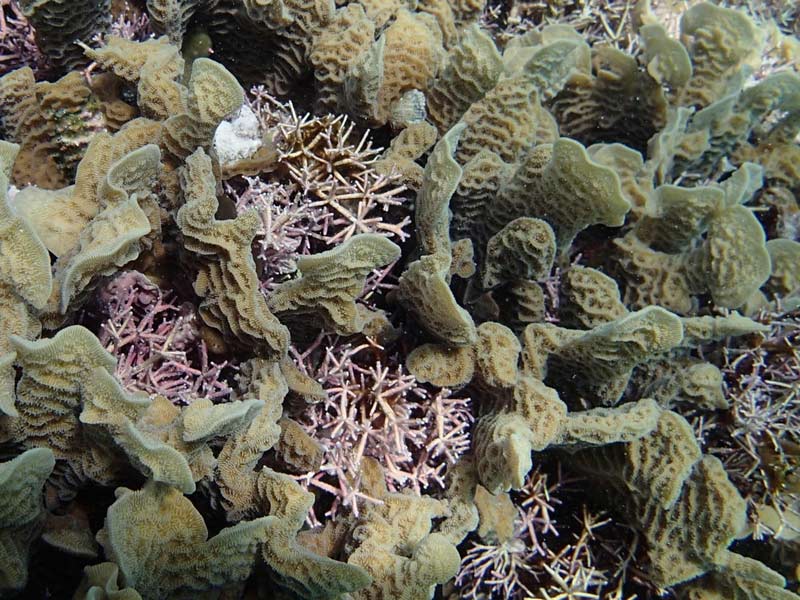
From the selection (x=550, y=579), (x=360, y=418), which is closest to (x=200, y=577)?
(x=360, y=418)

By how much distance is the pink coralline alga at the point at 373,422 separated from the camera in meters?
2.31

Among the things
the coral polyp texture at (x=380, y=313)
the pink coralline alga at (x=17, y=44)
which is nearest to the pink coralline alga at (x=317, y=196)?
the coral polyp texture at (x=380, y=313)

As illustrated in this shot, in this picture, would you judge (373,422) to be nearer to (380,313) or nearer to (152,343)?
(380,313)

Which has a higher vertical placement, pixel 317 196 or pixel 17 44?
pixel 17 44

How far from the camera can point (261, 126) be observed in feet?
8.70

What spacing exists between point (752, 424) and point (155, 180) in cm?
301

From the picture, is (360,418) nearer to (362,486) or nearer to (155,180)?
(362,486)

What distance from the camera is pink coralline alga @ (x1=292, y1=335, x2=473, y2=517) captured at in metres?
2.31

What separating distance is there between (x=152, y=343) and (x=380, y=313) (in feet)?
3.10

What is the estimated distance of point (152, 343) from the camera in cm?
219

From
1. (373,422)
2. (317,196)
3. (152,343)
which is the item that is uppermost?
(317,196)

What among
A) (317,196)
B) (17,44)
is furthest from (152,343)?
(17,44)

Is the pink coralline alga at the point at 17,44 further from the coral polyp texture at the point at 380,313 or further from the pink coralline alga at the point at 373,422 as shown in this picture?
the pink coralline alga at the point at 373,422

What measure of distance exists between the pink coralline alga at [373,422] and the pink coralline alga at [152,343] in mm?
395
